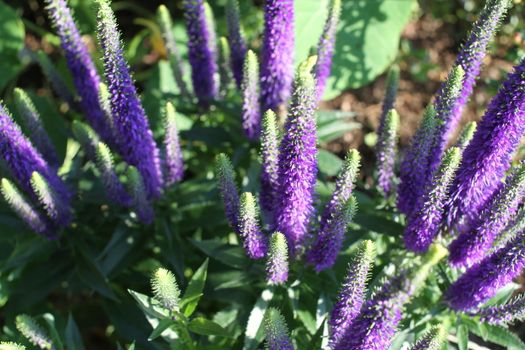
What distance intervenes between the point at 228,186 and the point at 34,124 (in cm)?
132

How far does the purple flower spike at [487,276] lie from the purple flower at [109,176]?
71.4 inches

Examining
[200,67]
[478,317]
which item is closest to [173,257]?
[200,67]

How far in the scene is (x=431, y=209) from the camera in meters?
2.53

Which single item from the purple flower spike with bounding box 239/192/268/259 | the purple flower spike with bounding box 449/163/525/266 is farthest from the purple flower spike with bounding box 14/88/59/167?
the purple flower spike with bounding box 449/163/525/266

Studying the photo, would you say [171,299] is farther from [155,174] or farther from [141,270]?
[141,270]

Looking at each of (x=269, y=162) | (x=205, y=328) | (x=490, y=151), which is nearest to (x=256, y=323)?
(x=205, y=328)

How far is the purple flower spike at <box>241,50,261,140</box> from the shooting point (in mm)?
2928

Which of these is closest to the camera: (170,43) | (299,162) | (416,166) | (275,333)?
(275,333)

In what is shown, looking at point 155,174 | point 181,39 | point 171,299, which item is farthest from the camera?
point 181,39

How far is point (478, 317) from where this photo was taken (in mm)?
2910

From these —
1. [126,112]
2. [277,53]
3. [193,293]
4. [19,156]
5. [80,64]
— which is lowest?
[193,293]

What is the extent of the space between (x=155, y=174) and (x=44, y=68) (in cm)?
109

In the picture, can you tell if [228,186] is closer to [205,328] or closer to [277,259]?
[277,259]

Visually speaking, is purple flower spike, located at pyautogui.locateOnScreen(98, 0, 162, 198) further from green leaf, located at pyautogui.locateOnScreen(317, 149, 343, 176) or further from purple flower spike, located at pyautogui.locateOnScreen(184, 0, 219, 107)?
green leaf, located at pyautogui.locateOnScreen(317, 149, 343, 176)
